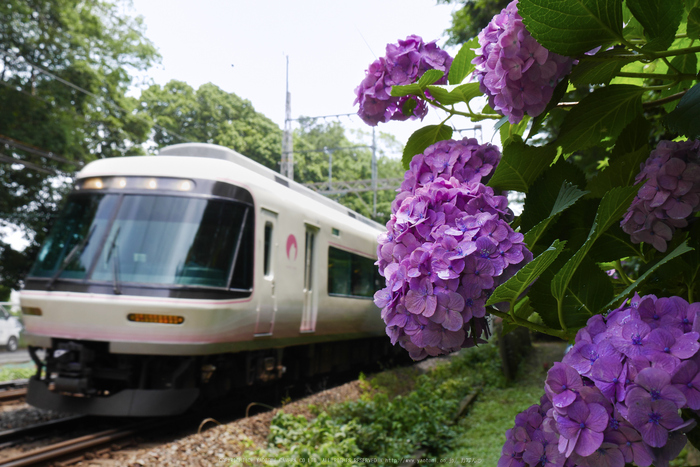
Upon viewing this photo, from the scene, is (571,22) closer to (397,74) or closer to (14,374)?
(397,74)

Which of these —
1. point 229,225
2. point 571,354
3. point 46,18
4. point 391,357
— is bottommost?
point 391,357

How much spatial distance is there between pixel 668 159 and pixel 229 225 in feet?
19.3

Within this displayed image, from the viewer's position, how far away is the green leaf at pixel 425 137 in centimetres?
137

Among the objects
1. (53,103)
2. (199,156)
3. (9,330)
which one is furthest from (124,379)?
(53,103)

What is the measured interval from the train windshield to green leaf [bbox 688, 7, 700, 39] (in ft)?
19.0

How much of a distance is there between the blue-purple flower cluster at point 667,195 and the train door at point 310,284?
7390 millimetres

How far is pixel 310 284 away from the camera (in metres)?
8.55

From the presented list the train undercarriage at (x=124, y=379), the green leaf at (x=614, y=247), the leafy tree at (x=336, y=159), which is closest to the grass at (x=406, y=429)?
the train undercarriage at (x=124, y=379)

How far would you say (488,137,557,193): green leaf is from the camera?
1120mm

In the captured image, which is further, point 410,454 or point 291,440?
point 291,440

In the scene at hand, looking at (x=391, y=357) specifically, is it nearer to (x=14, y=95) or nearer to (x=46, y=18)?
(x=14, y=95)

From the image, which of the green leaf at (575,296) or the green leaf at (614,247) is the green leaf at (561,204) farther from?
the green leaf at (614,247)

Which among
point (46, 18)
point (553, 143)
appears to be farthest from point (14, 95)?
point (553, 143)

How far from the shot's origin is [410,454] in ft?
17.2
